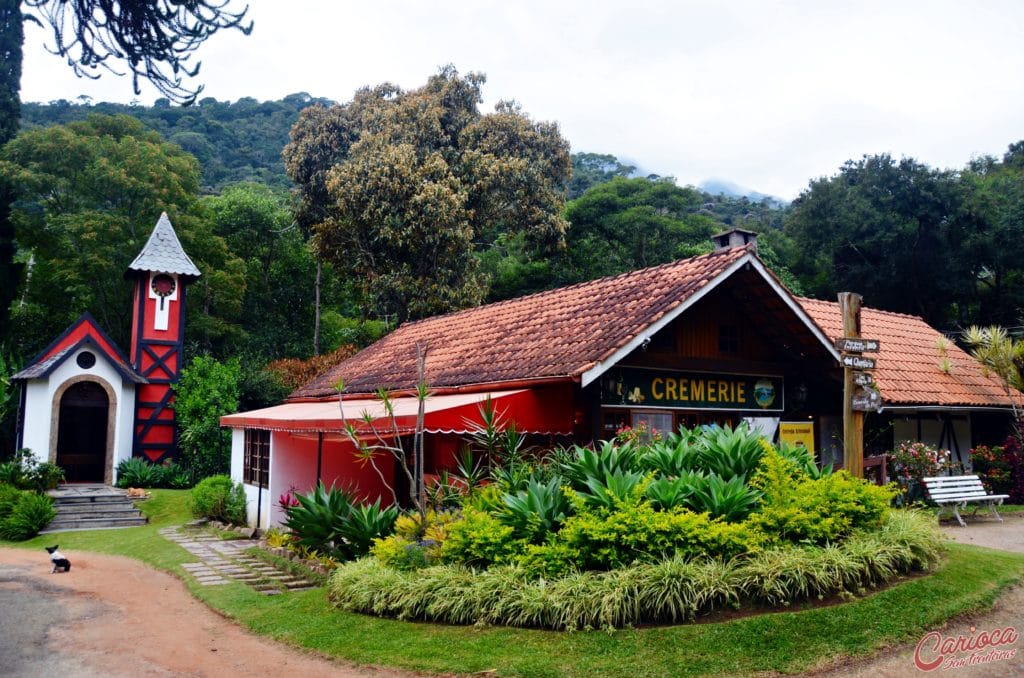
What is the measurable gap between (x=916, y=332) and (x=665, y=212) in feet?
54.3

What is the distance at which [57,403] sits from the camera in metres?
20.8

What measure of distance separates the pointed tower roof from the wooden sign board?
64.8 feet

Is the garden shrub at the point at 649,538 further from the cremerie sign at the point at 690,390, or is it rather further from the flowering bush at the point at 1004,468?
the flowering bush at the point at 1004,468

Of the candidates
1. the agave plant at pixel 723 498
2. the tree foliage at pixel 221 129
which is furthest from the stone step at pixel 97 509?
the tree foliage at pixel 221 129

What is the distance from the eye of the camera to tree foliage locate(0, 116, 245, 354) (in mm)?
26141

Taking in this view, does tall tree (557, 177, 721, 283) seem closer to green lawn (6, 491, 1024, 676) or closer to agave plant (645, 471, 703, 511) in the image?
agave plant (645, 471, 703, 511)

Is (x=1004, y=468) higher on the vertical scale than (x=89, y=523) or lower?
higher

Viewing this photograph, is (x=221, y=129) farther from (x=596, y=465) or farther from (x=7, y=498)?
(x=596, y=465)

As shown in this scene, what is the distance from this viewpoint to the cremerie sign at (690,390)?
11266 millimetres

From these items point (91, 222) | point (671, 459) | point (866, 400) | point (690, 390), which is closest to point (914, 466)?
point (866, 400)

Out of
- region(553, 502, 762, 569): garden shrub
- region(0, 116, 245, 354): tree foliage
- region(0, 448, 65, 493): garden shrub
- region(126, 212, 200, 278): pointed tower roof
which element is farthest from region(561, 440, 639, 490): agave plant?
region(0, 116, 245, 354): tree foliage

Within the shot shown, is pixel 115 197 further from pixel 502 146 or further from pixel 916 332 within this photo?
pixel 916 332

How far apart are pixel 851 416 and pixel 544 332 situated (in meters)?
4.70

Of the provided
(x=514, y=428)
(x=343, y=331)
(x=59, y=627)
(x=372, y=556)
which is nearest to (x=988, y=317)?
(x=343, y=331)
